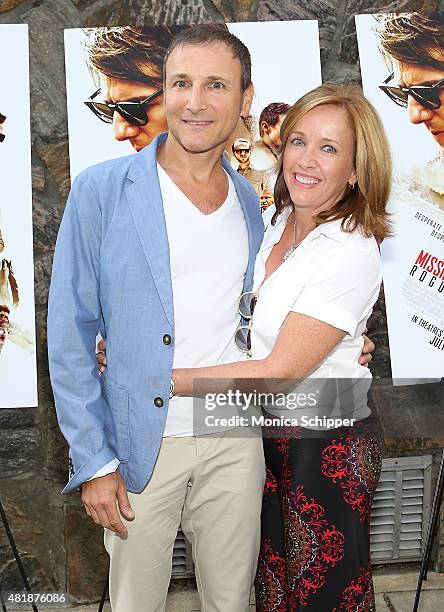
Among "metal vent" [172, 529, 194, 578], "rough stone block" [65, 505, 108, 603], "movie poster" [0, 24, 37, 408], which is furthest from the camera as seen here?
"metal vent" [172, 529, 194, 578]

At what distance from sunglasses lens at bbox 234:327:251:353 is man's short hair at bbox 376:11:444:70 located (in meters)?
1.15

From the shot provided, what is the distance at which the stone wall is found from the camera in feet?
8.21

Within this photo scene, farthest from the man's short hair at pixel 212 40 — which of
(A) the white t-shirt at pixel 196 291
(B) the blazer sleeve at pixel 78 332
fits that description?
(B) the blazer sleeve at pixel 78 332

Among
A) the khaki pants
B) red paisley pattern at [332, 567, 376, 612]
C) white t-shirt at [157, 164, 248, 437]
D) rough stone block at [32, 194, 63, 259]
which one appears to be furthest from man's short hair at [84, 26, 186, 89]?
red paisley pattern at [332, 567, 376, 612]

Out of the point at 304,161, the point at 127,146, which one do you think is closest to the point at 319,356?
the point at 304,161

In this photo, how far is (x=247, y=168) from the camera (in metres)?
2.45

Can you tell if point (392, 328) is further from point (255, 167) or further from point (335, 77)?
point (335, 77)

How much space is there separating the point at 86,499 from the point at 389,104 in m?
Result: 1.49

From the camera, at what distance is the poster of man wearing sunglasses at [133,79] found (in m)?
2.39

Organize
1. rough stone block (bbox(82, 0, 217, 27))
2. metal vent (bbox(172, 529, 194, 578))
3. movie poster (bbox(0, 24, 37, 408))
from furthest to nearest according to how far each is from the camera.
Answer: metal vent (bbox(172, 529, 194, 578)) → rough stone block (bbox(82, 0, 217, 27)) → movie poster (bbox(0, 24, 37, 408))

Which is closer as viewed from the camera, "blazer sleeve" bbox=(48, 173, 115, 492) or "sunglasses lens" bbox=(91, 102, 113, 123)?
"blazer sleeve" bbox=(48, 173, 115, 492)

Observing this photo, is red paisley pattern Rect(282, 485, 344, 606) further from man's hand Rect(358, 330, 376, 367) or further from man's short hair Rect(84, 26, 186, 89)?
man's short hair Rect(84, 26, 186, 89)

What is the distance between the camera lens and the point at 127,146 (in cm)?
241

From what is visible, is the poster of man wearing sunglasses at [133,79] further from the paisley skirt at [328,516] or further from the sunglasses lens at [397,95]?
the paisley skirt at [328,516]
